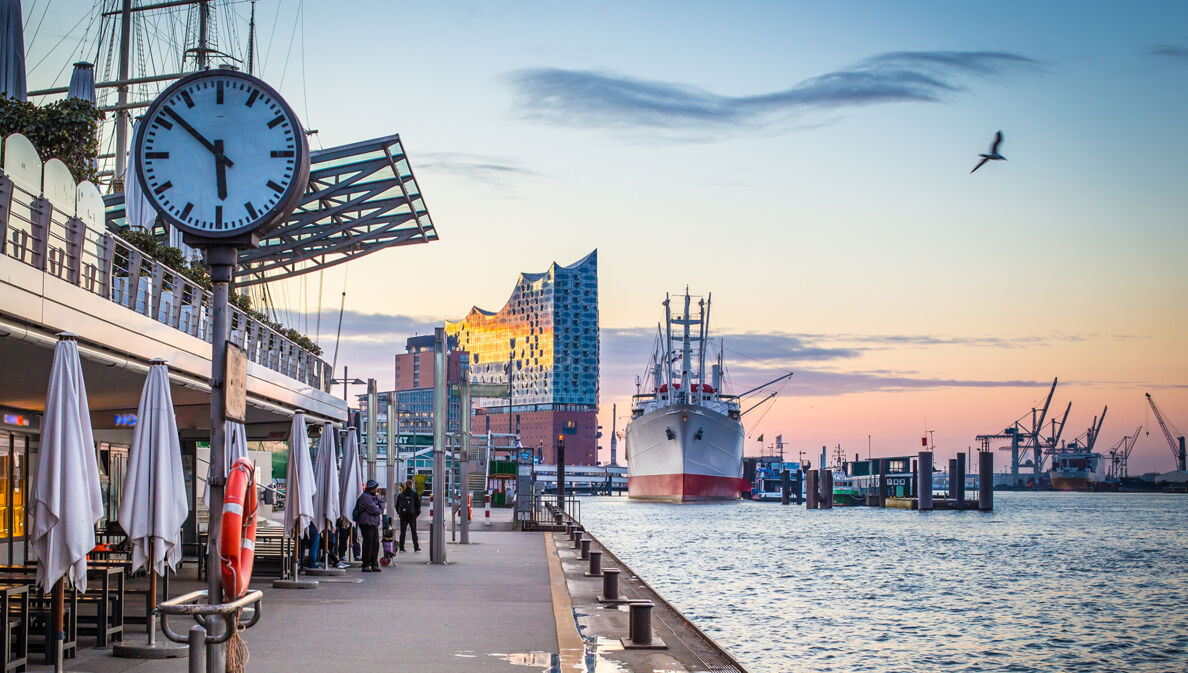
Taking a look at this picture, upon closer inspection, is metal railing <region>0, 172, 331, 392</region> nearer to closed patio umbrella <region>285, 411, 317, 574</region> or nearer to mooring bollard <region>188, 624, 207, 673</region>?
closed patio umbrella <region>285, 411, 317, 574</region>

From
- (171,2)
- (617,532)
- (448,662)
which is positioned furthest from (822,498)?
(448,662)

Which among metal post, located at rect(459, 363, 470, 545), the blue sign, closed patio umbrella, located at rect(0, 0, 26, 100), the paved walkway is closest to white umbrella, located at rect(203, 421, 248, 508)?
the paved walkway

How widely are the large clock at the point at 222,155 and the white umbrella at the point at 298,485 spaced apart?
12282 millimetres

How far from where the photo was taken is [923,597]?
117 ft

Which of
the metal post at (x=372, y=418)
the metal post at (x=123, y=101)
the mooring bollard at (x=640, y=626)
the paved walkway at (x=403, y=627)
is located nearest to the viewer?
the paved walkway at (x=403, y=627)

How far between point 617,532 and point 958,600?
36.8 meters

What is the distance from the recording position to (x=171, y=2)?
147 feet

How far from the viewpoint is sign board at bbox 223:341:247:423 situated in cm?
576

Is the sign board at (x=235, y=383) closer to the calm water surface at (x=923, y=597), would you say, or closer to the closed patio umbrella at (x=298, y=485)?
the closed patio umbrella at (x=298, y=485)

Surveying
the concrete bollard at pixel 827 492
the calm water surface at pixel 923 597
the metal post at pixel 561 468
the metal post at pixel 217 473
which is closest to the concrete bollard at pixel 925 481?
the concrete bollard at pixel 827 492

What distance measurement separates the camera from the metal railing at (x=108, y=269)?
11219 millimetres

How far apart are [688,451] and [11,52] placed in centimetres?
9769

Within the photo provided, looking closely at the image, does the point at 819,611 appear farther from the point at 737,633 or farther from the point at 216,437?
the point at 216,437

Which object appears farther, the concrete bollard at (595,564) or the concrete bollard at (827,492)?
the concrete bollard at (827,492)
